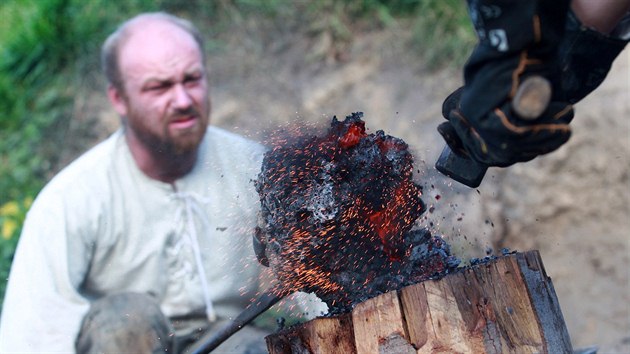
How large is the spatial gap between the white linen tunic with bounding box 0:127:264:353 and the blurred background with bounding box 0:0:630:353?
1.05 meters

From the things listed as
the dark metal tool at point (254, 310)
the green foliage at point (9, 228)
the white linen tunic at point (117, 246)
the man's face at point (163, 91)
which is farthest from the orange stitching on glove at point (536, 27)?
the green foliage at point (9, 228)

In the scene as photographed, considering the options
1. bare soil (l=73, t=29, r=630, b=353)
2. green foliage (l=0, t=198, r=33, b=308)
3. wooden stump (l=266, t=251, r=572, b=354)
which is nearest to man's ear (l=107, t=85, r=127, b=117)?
bare soil (l=73, t=29, r=630, b=353)

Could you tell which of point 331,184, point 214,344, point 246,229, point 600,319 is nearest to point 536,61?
point 331,184

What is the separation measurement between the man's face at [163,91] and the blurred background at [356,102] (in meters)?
0.85

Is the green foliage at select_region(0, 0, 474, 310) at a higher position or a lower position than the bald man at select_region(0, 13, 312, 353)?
higher

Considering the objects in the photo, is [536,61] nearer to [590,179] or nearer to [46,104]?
[590,179]

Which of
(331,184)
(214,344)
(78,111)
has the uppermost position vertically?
(78,111)

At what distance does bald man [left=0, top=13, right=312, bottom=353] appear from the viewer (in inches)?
163

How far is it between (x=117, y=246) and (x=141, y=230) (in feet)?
0.51

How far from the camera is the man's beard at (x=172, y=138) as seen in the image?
181 inches

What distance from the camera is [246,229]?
3.16 metres

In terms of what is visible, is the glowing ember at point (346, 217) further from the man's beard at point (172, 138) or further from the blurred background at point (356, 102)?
the blurred background at point (356, 102)

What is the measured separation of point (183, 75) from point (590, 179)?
2855 mm

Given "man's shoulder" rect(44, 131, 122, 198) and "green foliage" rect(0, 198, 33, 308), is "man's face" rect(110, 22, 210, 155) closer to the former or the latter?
"man's shoulder" rect(44, 131, 122, 198)
